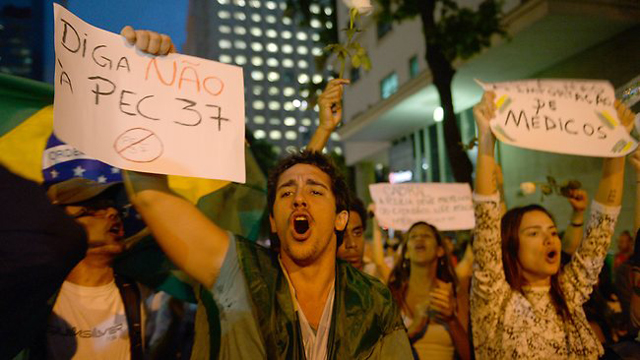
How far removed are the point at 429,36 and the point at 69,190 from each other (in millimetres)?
6871

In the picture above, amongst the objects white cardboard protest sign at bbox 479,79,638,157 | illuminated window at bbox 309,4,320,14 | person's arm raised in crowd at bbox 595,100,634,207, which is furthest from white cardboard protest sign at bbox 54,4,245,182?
illuminated window at bbox 309,4,320,14

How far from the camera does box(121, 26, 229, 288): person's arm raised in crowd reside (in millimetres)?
1786

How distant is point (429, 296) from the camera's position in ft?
11.2

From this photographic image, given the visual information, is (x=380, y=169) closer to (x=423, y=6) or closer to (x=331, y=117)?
(x=423, y=6)

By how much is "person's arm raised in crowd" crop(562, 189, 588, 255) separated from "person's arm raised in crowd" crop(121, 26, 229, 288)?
2324mm

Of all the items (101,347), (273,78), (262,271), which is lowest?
(101,347)

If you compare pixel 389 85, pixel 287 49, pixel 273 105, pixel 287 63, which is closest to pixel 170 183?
pixel 389 85

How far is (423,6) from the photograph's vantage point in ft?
27.4

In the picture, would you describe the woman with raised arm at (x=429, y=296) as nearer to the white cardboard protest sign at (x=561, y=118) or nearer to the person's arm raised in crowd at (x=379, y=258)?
the person's arm raised in crowd at (x=379, y=258)

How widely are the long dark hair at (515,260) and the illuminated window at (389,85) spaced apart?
17.4m

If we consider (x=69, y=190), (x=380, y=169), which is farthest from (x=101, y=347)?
(x=380, y=169)

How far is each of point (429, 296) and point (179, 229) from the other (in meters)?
2.17

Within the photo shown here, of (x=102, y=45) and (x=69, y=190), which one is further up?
(x=102, y=45)

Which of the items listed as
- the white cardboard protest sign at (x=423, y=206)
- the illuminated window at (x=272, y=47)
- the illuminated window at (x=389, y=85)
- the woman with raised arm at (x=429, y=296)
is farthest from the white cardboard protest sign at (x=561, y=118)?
the illuminated window at (x=272, y=47)
